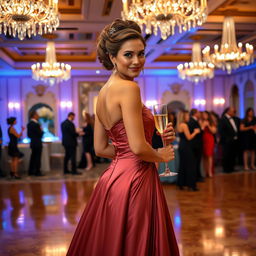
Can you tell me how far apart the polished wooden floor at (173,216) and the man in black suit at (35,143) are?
1171 millimetres

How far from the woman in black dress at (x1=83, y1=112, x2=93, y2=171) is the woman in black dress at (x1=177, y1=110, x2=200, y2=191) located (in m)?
3.25

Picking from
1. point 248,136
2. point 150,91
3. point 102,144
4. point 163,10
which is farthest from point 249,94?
point 102,144

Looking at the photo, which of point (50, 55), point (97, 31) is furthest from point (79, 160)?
point (97, 31)

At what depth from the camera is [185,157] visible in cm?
611

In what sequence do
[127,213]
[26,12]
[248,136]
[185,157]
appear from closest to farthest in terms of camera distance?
[127,213] → [26,12] → [185,157] → [248,136]

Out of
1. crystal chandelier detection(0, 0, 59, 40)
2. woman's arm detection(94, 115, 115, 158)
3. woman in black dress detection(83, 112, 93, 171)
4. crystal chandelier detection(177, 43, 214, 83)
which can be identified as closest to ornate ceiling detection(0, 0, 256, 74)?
crystal chandelier detection(177, 43, 214, 83)

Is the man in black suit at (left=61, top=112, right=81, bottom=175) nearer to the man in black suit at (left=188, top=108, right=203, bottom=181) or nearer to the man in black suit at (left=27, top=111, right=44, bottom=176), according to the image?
the man in black suit at (left=27, top=111, right=44, bottom=176)

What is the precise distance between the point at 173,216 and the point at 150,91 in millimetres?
10913

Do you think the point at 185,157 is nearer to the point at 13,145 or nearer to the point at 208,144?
the point at 208,144

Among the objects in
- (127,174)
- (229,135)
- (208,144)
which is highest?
(127,174)

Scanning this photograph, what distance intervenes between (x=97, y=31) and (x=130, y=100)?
703 cm

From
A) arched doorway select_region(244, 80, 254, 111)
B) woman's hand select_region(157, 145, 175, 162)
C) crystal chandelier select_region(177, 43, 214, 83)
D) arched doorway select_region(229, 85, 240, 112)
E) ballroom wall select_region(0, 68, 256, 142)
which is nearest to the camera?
woman's hand select_region(157, 145, 175, 162)

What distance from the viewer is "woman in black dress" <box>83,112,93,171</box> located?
8836 millimetres

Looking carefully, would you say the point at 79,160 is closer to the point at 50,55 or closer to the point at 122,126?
the point at 50,55
